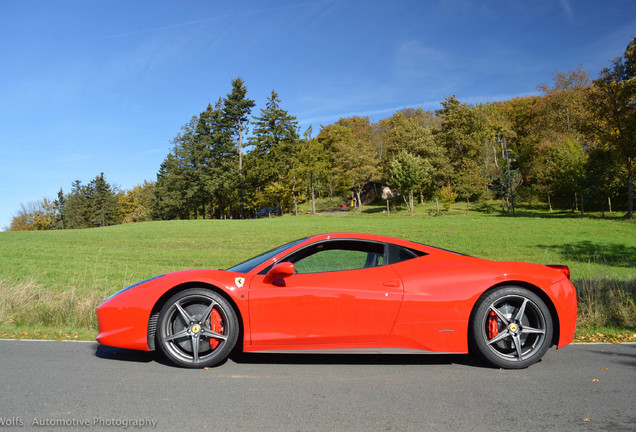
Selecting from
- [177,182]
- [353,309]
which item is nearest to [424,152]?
[177,182]

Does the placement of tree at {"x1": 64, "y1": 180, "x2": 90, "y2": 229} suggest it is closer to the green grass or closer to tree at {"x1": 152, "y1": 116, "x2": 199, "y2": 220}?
tree at {"x1": 152, "y1": 116, "x2": 199, "y2": 220}

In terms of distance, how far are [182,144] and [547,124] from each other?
64.9m

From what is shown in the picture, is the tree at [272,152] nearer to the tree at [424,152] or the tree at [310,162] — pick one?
the tree at [310,162]

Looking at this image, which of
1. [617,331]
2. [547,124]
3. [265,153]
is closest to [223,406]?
[617,331]

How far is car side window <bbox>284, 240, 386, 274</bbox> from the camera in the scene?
14.2 feet

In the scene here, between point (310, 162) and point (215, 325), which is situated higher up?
point (310, 162)

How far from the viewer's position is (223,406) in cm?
316

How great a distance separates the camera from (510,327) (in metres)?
4.16

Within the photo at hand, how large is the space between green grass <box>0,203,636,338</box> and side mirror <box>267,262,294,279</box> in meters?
3.23

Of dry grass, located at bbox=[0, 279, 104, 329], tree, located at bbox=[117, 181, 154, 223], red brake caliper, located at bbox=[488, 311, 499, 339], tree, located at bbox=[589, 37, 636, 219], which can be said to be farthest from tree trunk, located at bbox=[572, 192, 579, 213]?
tree, located at bbox=[117, 181, 154, 223]

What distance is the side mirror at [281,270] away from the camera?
13.0 ft

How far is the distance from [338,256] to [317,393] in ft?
4.71

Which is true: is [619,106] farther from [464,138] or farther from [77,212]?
[77,212]

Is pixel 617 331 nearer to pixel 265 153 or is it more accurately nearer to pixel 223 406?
pixel 223 406
